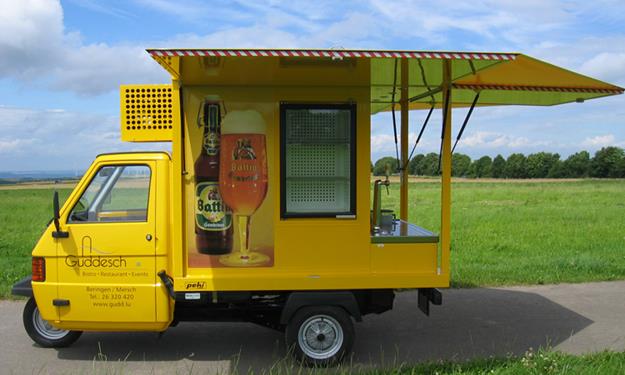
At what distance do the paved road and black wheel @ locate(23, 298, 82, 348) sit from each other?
0.28ft

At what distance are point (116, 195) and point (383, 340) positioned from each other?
3.03 meters

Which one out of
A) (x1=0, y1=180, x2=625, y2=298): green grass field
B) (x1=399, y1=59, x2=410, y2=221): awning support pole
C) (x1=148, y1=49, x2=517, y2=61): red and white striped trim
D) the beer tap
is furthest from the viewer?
Answer: (x1=0, y1=180, x2=625, y2=298): green grass field

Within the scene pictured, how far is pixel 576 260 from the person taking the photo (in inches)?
372

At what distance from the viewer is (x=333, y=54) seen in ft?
13.4

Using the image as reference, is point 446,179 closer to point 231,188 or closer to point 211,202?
point 231,188

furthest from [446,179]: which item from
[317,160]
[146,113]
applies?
[146,113]

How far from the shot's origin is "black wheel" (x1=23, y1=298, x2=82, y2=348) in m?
5.43

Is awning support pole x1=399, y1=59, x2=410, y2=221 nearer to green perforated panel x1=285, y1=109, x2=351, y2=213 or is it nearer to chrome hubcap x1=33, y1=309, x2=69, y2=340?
green perforated panel x1=285, y1=109, x2=351, y2=213

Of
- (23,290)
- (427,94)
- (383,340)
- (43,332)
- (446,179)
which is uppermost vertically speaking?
(427,94)

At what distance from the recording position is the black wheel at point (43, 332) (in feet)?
17.8

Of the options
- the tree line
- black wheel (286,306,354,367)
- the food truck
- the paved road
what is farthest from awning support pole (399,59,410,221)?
the tree line

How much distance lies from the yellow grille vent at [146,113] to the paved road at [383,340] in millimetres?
2047

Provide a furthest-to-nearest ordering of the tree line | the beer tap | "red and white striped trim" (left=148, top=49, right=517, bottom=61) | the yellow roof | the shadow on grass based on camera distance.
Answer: the tree line < the beer tap < the shadow on grass < the yellow roof < "red and white striped trim" (left=148, top=49, right=517, bottom=61)

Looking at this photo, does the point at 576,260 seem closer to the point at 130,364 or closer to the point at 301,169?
the point at 301,169
